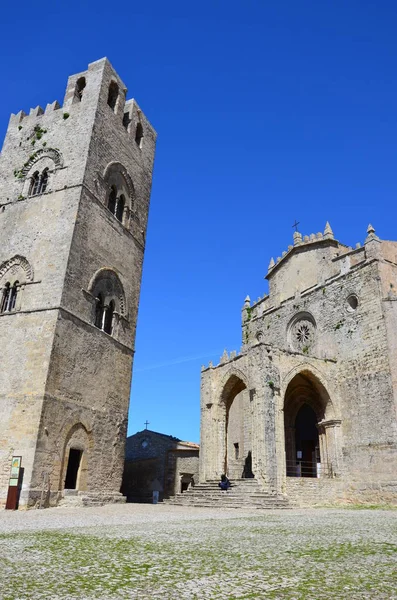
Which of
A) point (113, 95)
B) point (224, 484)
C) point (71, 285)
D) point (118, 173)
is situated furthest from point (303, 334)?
point (113, 95)

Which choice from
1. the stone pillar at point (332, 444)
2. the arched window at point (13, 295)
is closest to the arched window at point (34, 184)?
the arched window at point (13, 295)

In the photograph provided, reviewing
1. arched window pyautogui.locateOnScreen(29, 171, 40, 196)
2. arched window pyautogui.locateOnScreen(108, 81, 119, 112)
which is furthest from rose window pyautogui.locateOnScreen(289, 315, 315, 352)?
arched window pyautogui.locateOnScreen(108, 81, 119, 112)

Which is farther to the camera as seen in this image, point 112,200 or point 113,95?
point 113,95

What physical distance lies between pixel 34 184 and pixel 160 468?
57.4ft

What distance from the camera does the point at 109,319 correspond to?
69.4ft

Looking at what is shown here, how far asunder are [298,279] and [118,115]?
43.3 feet

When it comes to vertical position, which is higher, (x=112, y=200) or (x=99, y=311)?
(x=112, y=200)

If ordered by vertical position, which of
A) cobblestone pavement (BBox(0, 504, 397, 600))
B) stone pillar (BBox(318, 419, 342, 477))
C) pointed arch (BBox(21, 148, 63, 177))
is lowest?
cobblestone pavement (BBox(0, 504, 397, 600))

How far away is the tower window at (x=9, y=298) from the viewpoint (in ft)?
61.7

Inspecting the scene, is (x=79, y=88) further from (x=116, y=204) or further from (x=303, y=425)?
(x=303, y=425)

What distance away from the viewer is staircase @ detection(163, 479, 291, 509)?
639 inches

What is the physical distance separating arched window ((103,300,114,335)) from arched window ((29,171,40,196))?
623cm

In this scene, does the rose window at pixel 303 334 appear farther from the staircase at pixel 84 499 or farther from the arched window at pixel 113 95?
the arched window at pixel 113 95

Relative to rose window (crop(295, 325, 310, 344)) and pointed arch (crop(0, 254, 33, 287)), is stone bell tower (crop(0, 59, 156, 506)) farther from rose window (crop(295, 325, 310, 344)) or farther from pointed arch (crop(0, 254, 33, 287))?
rose window (crop(295, 325, 310, 344))
